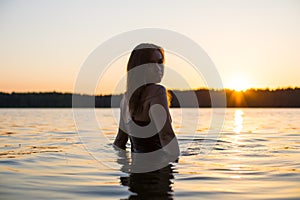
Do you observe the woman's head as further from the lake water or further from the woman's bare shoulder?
the lake water

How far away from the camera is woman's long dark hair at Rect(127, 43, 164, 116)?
654cm

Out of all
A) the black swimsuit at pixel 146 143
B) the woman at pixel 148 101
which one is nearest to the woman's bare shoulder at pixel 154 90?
the woman at pixel 148 101

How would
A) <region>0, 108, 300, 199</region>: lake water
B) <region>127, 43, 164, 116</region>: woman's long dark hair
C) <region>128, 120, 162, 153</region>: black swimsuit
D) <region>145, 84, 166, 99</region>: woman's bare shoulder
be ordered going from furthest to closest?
<region>128, 120, 162, 153</region>: black swimsuit, <region>127, 43, 164, 116</region>: woman's long dark hair, <region>145, 84, 166, 99</region>: woman's bare shoulder, <region>0, 108, 300, 199</region>: lake water

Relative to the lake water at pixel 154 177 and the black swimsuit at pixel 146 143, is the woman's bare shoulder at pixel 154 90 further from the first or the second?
the lake water at pixel 154 177

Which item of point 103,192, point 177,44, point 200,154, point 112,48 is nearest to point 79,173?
point 103,192

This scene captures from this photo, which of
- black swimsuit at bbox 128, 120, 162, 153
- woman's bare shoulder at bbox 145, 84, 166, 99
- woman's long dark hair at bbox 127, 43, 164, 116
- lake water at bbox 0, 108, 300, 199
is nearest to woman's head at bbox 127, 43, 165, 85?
woman's long dark hair at bbox 127, 43, 164, 116

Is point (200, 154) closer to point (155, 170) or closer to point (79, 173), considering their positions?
point (155, 170)

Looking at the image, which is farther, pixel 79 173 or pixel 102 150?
pixel 102 150

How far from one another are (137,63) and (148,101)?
639 mm

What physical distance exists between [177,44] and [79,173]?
2.76m

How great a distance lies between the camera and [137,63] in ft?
21.6

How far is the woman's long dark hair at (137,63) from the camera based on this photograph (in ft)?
21.5

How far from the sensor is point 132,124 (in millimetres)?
6891

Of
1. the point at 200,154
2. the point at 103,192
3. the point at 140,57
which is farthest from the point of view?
the point at 200,154
